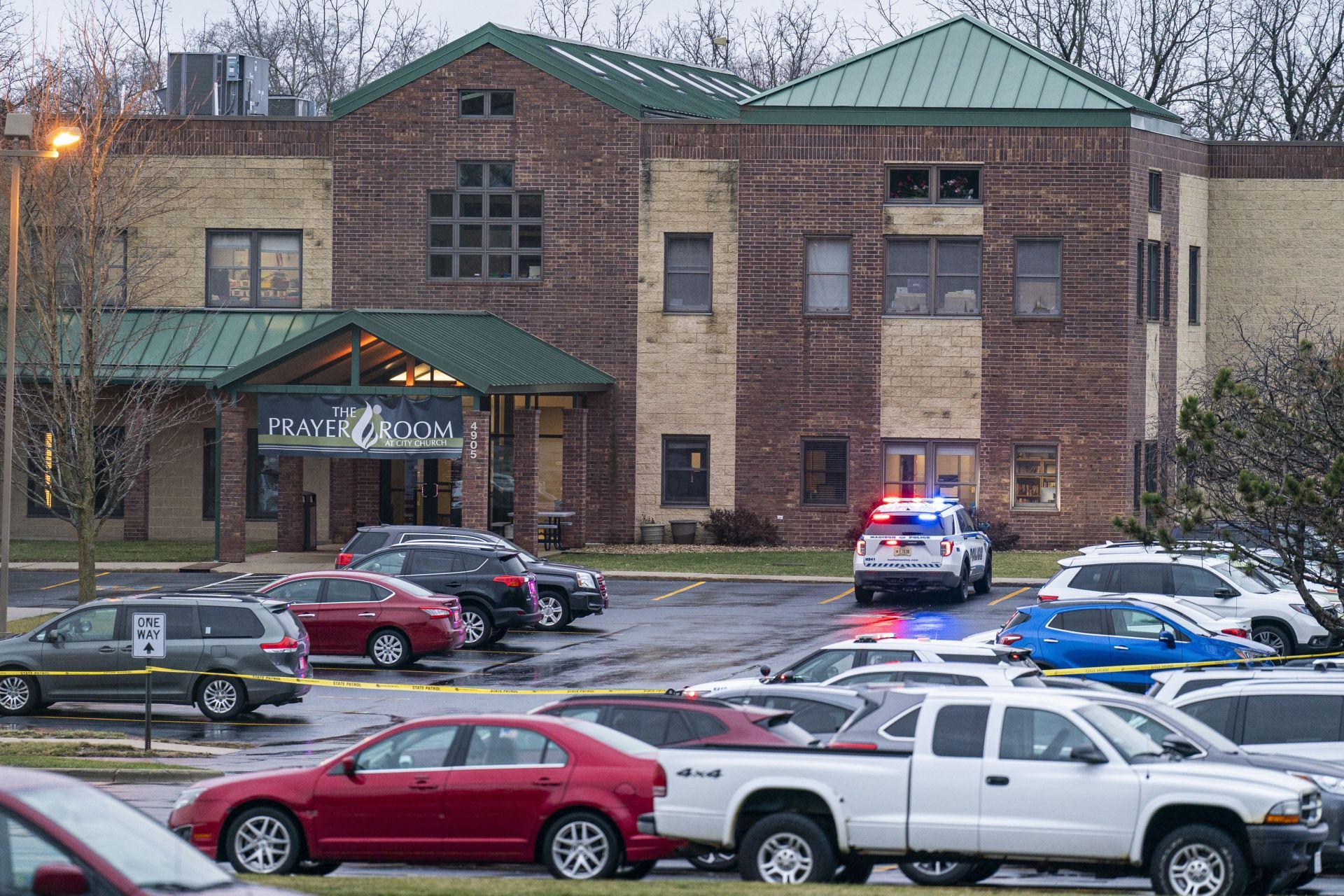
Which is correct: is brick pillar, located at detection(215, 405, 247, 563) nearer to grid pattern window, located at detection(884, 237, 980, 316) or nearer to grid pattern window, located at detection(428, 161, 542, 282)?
grid pattern window, located at detection(428, 161, 542, 282)

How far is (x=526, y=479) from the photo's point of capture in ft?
129

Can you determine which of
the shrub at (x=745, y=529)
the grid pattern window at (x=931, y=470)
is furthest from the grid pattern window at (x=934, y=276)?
the shrub at (x=745, y=529)

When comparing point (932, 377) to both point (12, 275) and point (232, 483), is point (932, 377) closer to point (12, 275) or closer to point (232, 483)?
point (232, 483)

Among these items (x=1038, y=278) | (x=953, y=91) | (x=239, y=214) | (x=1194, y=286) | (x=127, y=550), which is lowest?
(x=127, y=550)

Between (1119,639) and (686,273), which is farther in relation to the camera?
(686,273)

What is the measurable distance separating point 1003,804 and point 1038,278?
30505 mm

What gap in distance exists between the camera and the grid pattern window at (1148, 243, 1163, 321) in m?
43.2

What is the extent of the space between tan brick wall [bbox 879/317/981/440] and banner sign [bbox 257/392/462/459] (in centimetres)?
1072

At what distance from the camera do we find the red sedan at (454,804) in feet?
43.1

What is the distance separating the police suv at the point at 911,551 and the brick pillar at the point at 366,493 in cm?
1531

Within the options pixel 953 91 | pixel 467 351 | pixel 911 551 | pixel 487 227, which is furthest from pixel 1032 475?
pixel 487 227

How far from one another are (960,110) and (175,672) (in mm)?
25702

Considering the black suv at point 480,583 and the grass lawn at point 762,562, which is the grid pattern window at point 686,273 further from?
the black suv at point 480,583

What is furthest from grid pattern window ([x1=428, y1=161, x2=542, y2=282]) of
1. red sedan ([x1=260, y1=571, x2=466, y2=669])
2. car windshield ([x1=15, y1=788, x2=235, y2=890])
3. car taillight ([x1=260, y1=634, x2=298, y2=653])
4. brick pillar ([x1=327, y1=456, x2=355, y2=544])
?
car windshield ([x1=15, y1=788, x2=235, y2=890])
